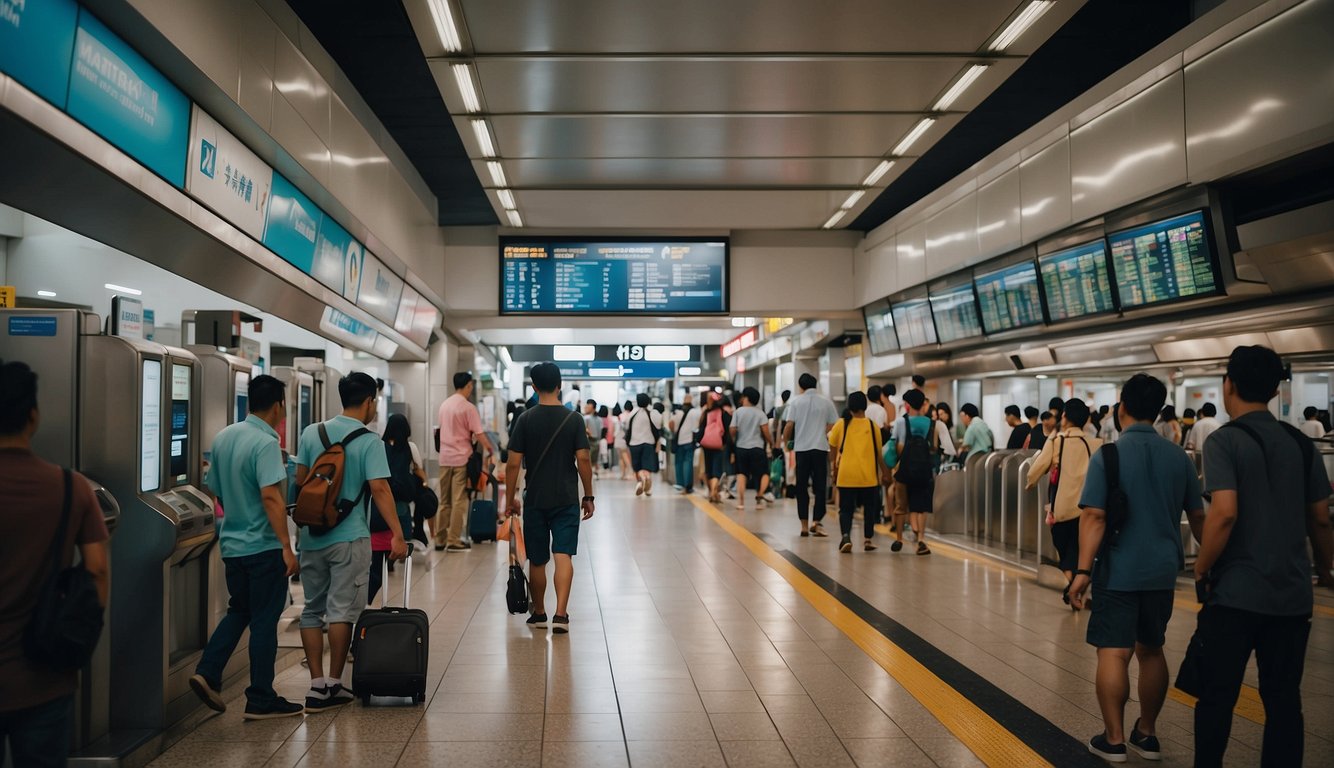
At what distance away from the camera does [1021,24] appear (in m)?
6.59

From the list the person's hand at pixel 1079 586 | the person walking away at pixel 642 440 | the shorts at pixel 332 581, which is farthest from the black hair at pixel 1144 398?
the person walking away at pixel 642 440

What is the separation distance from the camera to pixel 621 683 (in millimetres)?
5129

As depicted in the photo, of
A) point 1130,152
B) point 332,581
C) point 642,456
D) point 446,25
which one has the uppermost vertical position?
point 446,25

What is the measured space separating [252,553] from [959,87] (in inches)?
236

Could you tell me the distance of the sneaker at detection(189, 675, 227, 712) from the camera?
434 cm

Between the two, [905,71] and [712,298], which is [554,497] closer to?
[905,71]

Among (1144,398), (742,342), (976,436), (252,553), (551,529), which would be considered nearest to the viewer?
(1144,398)

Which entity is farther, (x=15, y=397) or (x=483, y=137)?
(x=483, y=137)

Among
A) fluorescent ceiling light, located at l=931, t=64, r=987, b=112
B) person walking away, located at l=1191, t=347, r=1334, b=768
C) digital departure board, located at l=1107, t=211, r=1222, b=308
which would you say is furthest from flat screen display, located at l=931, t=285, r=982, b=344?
person walking away, located at l=1191, t=347, r=1334, b=768

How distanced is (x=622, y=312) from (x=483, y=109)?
17.7 ft

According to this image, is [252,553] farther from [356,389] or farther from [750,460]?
[750,460]

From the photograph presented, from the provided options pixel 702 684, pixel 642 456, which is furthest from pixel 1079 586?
pixel 642 456

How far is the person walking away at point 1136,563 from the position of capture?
13.1 ft

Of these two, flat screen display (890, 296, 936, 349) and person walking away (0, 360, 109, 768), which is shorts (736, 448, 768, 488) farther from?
person walking away (0, 360, 109, 768)
